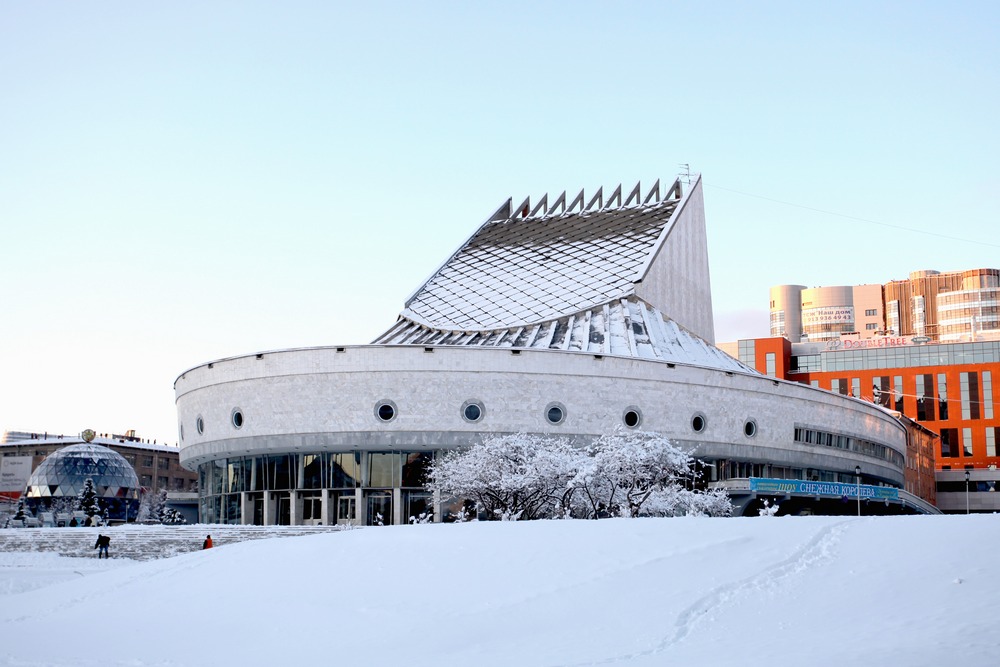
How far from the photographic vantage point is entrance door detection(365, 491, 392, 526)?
56844 millimetres

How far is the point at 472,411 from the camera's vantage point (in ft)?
186

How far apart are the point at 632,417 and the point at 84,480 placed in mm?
51758

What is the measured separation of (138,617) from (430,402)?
30.7m

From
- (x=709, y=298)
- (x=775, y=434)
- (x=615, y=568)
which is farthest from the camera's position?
(x=709, y=298)

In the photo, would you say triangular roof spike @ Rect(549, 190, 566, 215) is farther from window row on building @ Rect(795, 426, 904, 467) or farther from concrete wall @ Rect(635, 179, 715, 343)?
window row on building @ Rect(795, 426, 904, 467)

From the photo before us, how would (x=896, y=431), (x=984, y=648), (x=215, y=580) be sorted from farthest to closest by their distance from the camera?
(x=896, y=431) → (x=215, y=580) → (x=984, y=648)

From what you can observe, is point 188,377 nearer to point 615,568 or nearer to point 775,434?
point 775,434

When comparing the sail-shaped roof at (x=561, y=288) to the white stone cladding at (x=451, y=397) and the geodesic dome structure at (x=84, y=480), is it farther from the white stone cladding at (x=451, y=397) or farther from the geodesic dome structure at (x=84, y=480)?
the geodesic dome structure at (x=84, y=480)

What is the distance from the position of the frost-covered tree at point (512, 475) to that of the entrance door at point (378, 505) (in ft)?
8.02

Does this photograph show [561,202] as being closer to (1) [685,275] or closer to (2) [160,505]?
(1) [685,275]

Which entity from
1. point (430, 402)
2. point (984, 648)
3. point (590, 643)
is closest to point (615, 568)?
point (590, 643)

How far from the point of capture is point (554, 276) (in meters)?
79.5

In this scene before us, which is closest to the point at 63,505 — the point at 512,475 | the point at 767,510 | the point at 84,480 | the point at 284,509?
the point at 84,480

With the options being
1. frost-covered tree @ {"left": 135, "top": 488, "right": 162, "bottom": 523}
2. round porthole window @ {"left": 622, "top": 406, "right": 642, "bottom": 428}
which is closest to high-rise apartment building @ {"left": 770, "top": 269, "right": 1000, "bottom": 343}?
frost-covered tree @ {"left": 135, "top": 488, "right": 162, "bottom": 523}
